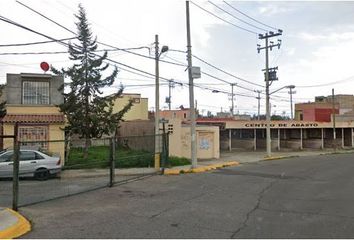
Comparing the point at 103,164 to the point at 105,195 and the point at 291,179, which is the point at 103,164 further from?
the point at 291,179

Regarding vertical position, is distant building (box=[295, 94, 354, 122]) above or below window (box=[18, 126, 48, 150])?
above

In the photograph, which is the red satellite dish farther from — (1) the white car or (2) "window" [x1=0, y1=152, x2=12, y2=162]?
(2) "window" [x1=0, y1=152, x2=12, y2=162]

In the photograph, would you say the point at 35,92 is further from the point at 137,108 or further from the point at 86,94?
the point at 137,108

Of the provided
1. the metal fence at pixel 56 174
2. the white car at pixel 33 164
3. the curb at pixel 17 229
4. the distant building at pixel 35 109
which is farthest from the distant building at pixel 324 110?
the curb at pixel 17 229

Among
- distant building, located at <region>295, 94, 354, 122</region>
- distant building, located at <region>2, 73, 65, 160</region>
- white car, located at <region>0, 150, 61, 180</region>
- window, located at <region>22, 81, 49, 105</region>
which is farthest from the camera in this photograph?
distant building, located at <region>295, 94, 354, 122</region>

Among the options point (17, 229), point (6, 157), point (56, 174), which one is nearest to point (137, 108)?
point (6, 157)

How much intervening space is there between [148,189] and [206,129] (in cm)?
1854

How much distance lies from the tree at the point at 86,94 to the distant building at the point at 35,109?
37.8 inches

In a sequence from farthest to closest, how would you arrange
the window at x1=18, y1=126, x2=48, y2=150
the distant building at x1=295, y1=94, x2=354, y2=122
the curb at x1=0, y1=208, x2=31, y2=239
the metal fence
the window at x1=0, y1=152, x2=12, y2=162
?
the distant building at x1=295, y1=94, x2=354, y2=122 → the window at x1=18, y1=126, x2=48, y2=150 → the window at x1=0, y1=152, x2=12, y2=162 → the metal fence → the curb at x1=0, y1=208, x2=31, y2=239

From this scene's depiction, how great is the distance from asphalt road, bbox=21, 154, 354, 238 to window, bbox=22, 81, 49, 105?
43.7ft

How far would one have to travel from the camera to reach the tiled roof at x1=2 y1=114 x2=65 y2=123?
26236 millimetres

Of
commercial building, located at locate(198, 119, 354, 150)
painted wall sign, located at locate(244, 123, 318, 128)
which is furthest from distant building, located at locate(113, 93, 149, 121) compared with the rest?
painted wall sign, located at locate(244, 123, 318, 128)

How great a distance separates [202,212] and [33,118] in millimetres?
17833

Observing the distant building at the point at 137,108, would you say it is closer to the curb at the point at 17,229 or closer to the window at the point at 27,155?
the window at the point at 27,155
